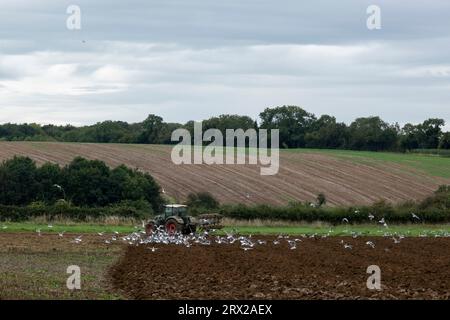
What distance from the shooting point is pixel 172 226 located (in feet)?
145

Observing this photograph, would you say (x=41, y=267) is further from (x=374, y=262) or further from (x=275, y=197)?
(x=275, y=197)

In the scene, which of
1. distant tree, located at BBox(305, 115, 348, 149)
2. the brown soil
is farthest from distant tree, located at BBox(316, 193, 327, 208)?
distant tree, located at BBox(305, 115, 348, 149)

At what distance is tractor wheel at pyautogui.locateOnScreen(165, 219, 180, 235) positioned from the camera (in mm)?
43969

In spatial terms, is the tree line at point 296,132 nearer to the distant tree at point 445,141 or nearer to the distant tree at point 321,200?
the distant tree at point 445,141

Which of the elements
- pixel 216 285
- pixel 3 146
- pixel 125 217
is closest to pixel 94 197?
pixel 125 217

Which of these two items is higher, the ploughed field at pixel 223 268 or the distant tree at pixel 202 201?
the ploughed field at pixel 223 268

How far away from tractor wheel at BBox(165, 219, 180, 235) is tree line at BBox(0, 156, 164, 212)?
54.7 feet

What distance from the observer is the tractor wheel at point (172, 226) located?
43969mm

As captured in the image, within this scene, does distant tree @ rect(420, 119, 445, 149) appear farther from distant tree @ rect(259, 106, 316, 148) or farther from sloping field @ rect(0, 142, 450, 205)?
sloping field @ rect(0, 142, 450, 205)

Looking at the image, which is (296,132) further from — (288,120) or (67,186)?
(67,186)

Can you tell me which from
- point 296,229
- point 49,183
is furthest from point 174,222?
point 49,183

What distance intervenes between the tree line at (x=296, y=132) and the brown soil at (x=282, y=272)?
78.4 metres

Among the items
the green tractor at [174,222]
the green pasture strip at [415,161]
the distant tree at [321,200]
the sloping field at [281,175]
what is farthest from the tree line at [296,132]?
the green tractor at [174,222]
